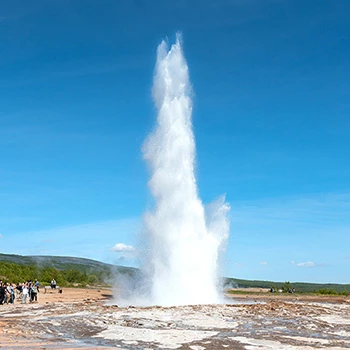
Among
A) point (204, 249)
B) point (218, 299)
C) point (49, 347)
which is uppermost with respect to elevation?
point (204, 249)

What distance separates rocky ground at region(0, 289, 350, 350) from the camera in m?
15.8

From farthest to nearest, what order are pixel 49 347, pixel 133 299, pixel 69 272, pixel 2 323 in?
1. pixel 69 272
2. pixel 133 299
3. pixel 2 323
4. pixel 49 347

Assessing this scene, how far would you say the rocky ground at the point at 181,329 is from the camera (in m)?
15.8

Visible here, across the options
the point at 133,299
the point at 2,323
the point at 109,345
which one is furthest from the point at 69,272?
the point at 109,345

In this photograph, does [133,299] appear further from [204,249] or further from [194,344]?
[194,344]

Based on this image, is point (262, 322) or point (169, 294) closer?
point (262, 322)

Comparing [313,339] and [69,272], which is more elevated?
[69,272]

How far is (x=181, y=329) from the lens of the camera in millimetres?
19562

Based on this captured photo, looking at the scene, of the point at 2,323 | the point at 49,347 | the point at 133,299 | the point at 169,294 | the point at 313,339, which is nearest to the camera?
the point at 49,347

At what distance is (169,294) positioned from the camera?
104ft

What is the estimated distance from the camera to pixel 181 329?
19.6 m

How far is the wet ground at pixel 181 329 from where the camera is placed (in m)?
15.8

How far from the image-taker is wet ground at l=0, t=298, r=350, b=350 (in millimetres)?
15844

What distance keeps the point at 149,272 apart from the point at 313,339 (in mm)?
17183
